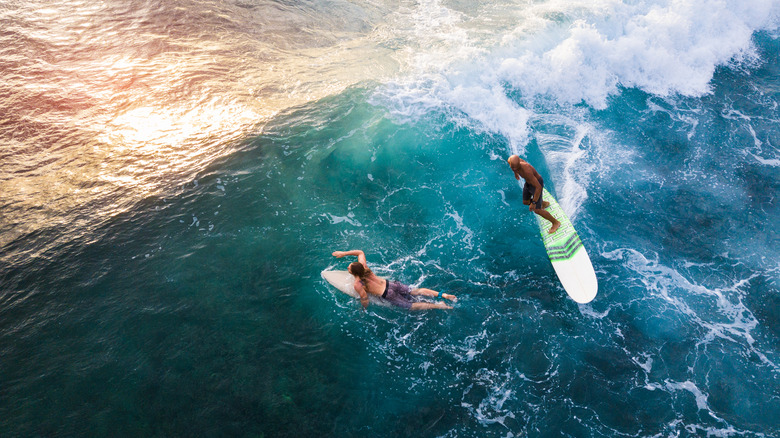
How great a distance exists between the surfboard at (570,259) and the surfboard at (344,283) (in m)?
3.83

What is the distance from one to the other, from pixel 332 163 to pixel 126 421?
6974 millimetres

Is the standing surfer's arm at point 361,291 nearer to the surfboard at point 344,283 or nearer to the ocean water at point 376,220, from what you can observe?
the surfboard at point 344,283

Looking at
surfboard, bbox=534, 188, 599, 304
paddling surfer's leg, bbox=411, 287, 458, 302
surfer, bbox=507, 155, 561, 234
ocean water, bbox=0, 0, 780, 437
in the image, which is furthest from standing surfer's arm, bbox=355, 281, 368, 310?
surfboard, bbox=534, 188, 599, 304

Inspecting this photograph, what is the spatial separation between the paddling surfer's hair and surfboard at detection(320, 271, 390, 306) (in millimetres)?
597

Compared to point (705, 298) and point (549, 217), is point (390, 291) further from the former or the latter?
point (705, 298)

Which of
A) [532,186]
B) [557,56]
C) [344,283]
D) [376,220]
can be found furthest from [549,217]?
[557,56]

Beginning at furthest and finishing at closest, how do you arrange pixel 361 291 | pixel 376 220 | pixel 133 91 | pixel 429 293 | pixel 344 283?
pixel 133 91 < pixel 376 220 < pixel 344 283 < pixel 429 293 < pixel 361 291

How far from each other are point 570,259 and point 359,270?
4.64 metres

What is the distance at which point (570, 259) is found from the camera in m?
8.71

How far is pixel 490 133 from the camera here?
11.9 m

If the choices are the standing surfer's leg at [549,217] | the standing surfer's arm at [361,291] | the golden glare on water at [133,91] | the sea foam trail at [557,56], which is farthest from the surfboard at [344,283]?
the sea foam trail at [557,56]

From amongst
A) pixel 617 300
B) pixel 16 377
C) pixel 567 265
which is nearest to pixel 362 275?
pixel 567 265

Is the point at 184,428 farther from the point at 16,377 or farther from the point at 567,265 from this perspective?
the point at 567,265

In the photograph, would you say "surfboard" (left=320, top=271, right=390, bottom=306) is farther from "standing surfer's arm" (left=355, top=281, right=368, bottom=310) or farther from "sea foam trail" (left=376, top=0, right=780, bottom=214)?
"sea foam trail" (left=376, top=0, right=780, bottom=214)
